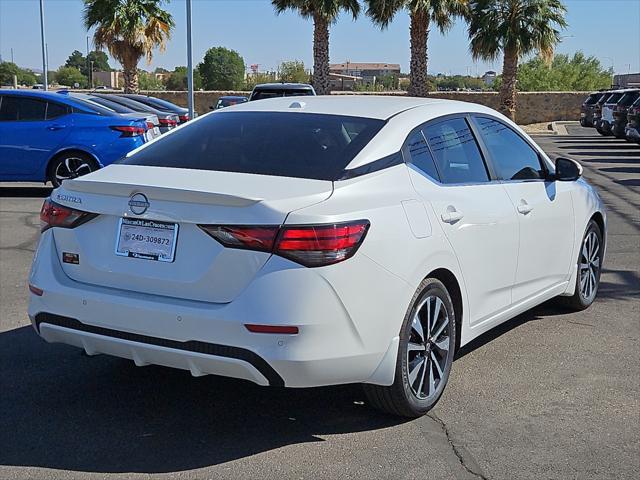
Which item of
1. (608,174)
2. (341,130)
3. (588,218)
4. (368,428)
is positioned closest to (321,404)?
(368,428)

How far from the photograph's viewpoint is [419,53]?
35344mm

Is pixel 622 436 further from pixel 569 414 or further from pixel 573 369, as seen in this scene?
pixel 573 369

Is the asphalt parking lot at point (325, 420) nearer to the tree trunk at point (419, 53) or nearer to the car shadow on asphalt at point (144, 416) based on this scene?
the car shadow on asphalt at point (144, 416)

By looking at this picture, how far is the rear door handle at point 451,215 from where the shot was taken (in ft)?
15.0

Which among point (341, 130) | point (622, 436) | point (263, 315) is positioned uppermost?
point (341, 130)

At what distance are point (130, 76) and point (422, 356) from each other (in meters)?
34.4

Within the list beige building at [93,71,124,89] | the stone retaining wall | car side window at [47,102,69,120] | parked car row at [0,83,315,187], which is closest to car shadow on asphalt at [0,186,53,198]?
parked car row at [0,83,315,187]

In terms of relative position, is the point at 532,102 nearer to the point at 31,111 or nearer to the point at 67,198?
the point at 31,111

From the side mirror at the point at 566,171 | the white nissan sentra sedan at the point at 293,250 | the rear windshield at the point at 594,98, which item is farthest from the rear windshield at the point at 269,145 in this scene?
the rear windshield at the point at 594,98

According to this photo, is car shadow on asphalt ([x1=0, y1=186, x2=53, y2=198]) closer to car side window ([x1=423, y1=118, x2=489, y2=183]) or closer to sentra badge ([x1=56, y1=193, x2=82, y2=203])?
sentra badge ([x1=56, y1=193, x2=82, y2=203])

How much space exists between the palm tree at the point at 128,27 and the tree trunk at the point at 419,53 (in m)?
10.00

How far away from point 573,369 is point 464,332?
3.21ft

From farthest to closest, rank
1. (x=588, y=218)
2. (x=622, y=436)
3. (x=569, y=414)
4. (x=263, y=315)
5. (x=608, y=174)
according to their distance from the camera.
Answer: (x=608, y=174)
(x=588, y=218)
(x=569, y=414)
(x=622, y=436)
(x=263, y=315)

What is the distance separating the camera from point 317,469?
12.7 ft
